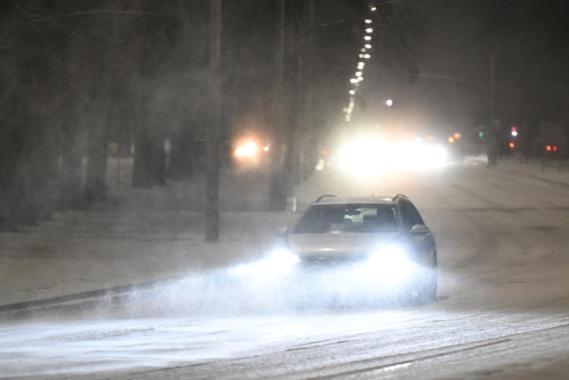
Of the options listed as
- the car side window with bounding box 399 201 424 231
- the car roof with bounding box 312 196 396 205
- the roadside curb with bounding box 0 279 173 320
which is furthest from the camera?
the car roof with bounding box 312 196 396 205

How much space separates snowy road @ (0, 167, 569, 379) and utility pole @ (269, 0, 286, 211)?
53.3ft

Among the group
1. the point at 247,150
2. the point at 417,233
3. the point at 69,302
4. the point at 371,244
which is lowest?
the point at 69,302

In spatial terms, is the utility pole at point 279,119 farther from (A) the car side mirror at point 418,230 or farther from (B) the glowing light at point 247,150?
(B) the glowing light at point 247,150

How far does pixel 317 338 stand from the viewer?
11734 millimetres

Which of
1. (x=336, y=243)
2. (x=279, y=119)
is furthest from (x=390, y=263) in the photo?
(x=279, y=119)

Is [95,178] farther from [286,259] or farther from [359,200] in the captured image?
[286,259]

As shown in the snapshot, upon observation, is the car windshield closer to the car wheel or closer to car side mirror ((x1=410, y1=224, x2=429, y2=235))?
car side mirror ((x1=410, y1=224, x2=429, y2=235))

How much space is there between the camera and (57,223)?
107 ft

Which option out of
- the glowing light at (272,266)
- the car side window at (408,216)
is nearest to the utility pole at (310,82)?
the glowing light at (272,266)

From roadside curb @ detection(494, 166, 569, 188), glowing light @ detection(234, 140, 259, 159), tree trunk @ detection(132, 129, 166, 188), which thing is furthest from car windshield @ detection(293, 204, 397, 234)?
glowing light @ detection(234, 140, 259, 159)

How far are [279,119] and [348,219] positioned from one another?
21506mm

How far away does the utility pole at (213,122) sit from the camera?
23.8m

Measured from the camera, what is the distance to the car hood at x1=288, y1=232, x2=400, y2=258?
15023mm

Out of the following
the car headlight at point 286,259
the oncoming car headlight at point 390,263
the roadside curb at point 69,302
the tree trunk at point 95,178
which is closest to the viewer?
the roadside curb at point 69,302
